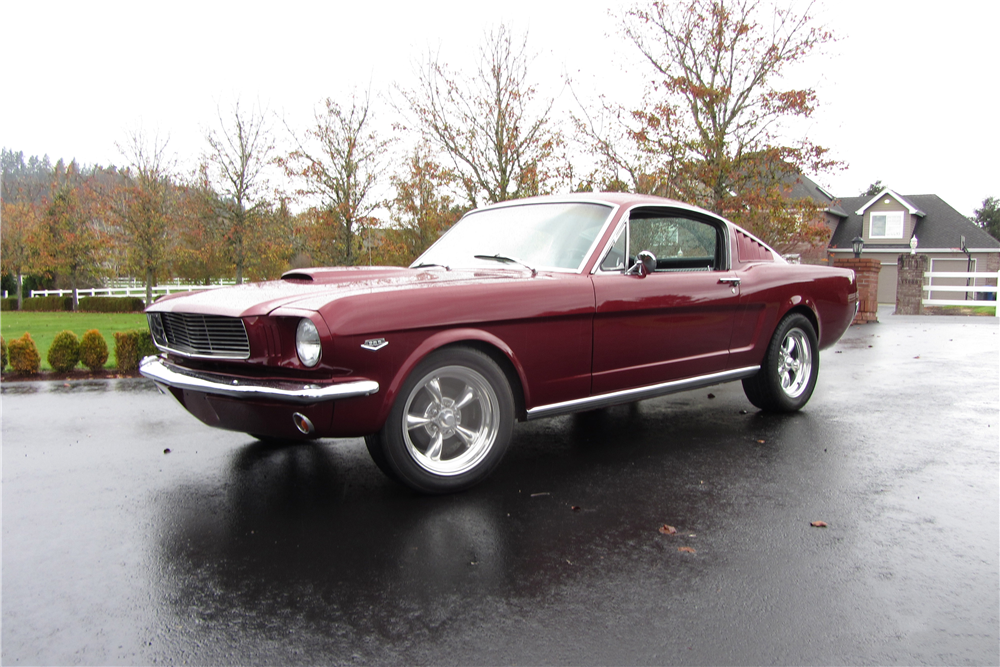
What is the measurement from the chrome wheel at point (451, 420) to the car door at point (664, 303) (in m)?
0.80

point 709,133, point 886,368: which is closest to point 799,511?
point 886,368

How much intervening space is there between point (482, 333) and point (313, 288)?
0.93m

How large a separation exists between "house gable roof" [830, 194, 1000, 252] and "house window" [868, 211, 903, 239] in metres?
0.59

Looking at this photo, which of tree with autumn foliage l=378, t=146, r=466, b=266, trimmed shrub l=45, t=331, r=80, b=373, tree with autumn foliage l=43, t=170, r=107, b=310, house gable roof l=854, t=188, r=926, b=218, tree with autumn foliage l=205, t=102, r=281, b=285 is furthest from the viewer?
house gable roof l=854, t=188, r=926, b=218

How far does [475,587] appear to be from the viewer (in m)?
2.59

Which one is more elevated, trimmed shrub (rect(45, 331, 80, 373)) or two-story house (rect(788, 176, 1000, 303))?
two-story house (rect(788, 176, 1000, 303))

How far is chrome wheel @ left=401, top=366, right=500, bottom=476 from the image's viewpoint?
3.55m

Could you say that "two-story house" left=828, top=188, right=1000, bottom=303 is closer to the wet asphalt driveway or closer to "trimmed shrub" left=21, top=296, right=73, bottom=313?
the wet asphalt driveway

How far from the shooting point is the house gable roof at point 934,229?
38156 millimetres

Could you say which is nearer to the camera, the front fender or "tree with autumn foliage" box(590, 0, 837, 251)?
the front fender

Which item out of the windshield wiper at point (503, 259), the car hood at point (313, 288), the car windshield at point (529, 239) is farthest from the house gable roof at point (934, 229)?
the car hood at point (313, 288)

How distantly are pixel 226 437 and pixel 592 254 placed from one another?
294 cm

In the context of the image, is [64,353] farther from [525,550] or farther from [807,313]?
[807,313]

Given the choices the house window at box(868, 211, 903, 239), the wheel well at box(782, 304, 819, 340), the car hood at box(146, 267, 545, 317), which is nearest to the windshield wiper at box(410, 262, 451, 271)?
the car hood at box(146, 267, 545, 317)
